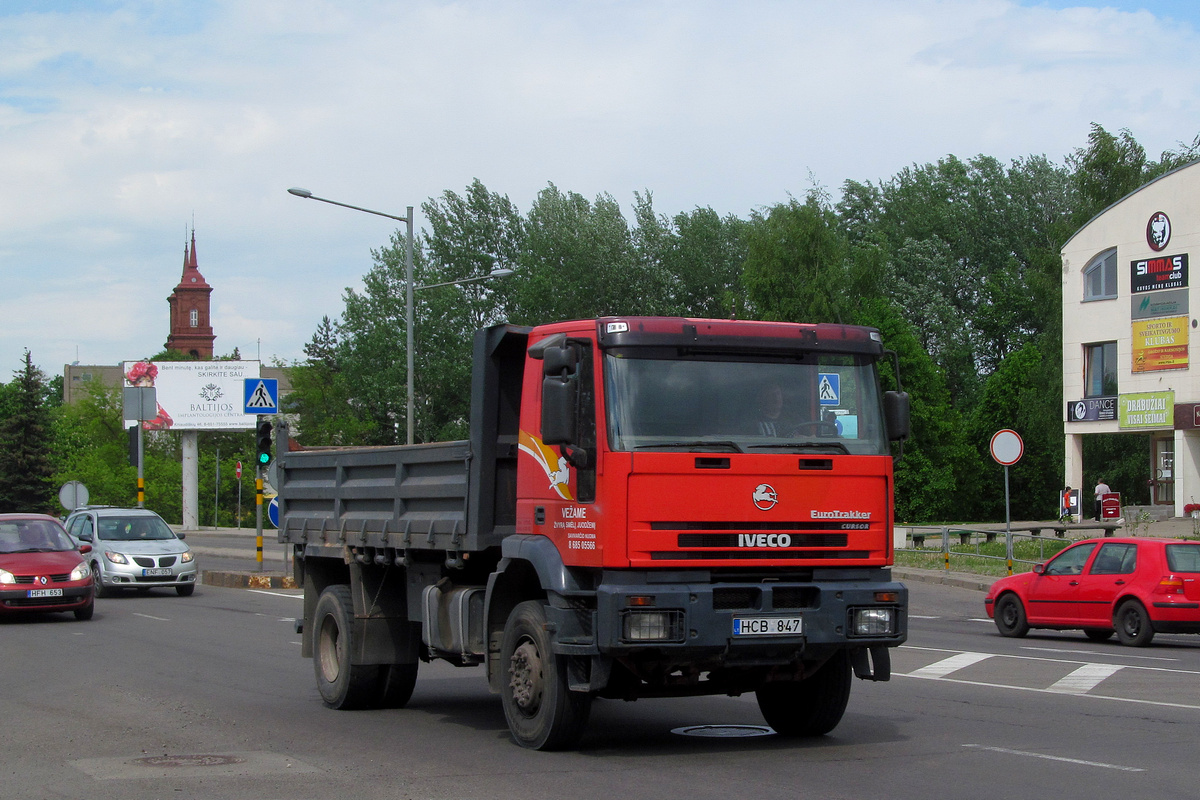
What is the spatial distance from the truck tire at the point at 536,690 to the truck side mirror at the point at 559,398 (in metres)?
1.19

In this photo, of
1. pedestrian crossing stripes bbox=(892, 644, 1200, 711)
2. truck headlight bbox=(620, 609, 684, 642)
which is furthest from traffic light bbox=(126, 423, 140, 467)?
truck headlight bbox=(620, 609, 684, 642)

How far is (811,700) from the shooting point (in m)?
9.48

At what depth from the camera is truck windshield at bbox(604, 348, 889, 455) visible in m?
8.24

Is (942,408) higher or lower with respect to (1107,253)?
lower

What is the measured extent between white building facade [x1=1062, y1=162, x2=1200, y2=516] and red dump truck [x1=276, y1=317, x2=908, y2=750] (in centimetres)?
4011

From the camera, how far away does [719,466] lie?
823 centimetres

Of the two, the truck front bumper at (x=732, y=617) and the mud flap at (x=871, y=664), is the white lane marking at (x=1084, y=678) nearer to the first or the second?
the mud flap at (x=871, y=664)

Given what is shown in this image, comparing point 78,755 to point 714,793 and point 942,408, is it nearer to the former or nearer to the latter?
point 714,793

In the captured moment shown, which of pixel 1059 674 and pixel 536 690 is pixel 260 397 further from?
pixel 536 690

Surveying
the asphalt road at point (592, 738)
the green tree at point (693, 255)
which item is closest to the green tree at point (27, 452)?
the green tree at point (693, 255)

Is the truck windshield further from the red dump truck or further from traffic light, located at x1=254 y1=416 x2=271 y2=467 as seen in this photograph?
traffic light, located at x1=254 y1=416 x2=271 y2=467

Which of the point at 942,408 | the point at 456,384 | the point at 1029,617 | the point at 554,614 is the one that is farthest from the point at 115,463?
the point at 554,614

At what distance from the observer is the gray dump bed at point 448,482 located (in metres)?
9.37

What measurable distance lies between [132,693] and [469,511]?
468 cm
